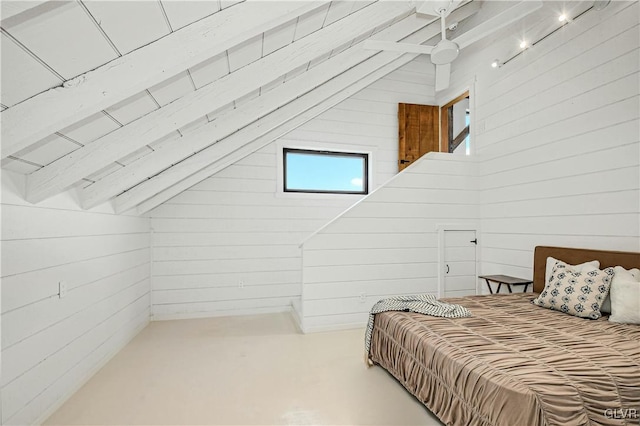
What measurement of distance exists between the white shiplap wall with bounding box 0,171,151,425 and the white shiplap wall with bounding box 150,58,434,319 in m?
0.95

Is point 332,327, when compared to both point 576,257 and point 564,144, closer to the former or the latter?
point 576,257

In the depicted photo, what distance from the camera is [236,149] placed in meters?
3.52

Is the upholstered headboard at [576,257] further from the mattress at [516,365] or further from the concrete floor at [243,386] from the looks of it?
the concrete floor at [243,386]

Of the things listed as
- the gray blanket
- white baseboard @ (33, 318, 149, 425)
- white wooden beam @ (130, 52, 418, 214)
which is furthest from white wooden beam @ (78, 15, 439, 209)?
the gray blanket

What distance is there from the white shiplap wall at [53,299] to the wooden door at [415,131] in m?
3.90

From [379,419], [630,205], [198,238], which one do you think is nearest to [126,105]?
[379,419]

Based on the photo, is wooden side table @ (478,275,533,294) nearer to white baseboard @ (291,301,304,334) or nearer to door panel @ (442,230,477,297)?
door panel @ (442,230,477,297)

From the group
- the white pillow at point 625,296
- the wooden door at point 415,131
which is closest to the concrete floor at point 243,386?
the white pillow at point 625,296

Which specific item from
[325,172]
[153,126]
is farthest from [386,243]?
[153,126]

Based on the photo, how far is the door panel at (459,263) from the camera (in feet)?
13.9

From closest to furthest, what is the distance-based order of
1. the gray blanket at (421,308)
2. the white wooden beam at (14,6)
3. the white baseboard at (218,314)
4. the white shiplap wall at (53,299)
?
1. the white wooden beam at (14,6)
2. the white shiplap wall at (53,299)
3. the gray blanket at (421,308)
4. the white baseboard at (218,314)

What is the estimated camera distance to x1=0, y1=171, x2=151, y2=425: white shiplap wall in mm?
1759

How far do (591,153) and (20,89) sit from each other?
4.09 m

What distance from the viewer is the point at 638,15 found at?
8.70 feet
